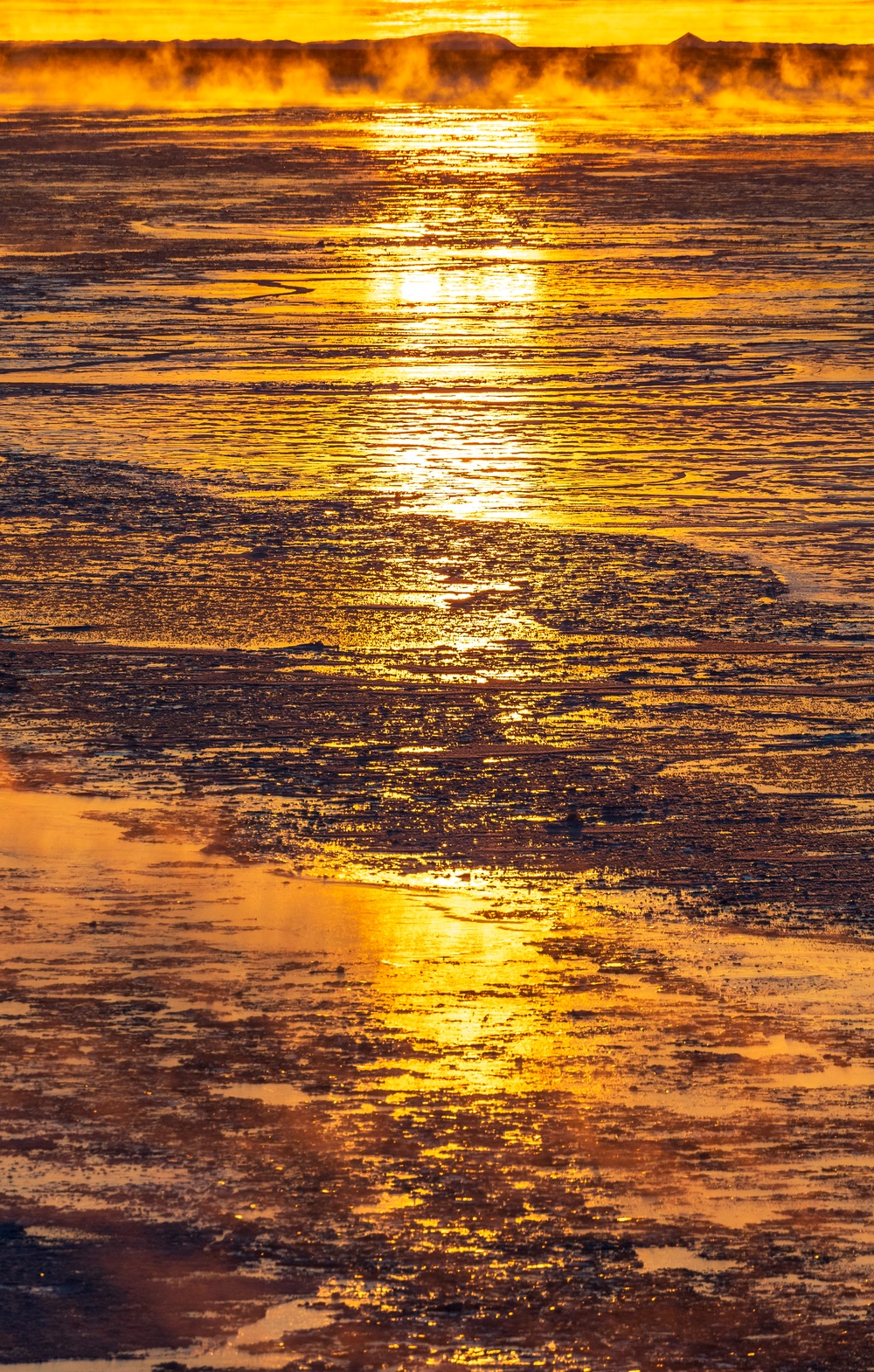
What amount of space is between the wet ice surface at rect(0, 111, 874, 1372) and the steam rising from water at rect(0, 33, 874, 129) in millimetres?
22617

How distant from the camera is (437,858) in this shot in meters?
4.98

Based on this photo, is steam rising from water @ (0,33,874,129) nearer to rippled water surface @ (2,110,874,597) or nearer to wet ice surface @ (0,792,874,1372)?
rippled water surface @ (2,110,874,597)

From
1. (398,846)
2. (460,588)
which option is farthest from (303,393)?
(398,846)

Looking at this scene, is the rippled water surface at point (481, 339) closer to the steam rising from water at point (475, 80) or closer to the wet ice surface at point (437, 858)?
the wet ice surface at point (437, 858)

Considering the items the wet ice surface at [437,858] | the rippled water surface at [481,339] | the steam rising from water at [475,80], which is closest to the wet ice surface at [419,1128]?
the wet ice surface at [437,858]

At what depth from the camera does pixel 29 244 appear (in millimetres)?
16297

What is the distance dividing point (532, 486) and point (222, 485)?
1.23 meters

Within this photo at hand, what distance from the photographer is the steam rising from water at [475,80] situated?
37.3 m

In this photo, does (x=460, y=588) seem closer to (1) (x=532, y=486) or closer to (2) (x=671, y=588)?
(2) (x=671, y=588)

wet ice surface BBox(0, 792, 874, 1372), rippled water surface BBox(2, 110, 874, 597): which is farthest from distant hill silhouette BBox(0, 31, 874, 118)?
wet ice surface BBox(0, 792, 874, 1372)

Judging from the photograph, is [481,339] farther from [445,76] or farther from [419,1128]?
[445,76]

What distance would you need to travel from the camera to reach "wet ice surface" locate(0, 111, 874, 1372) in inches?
134

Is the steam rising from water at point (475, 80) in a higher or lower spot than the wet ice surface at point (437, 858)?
higher

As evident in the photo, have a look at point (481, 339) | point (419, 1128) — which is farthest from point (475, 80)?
point (419, 1128)
